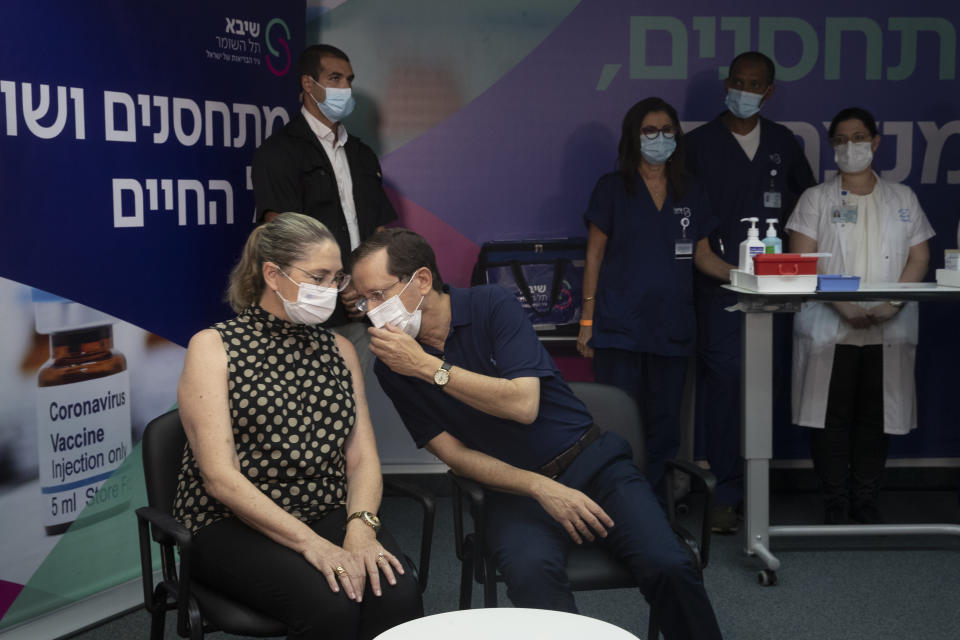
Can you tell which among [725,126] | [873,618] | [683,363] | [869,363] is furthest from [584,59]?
[873,618]

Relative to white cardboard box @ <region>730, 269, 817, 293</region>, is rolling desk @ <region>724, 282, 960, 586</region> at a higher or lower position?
lower

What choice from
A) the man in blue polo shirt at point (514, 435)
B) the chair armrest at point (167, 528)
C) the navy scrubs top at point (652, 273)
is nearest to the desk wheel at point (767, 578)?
the navy scrubs top at point (652, 273)

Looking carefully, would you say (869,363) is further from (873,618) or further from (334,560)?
(334,560)

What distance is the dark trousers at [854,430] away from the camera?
3.96 m

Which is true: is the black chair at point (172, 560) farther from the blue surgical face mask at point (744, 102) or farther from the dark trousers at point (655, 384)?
the blue surgical face mask at point (744, 102)

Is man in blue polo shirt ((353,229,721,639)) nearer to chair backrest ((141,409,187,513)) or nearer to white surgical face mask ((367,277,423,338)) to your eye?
white surgical face mask ((367,277,423,338))

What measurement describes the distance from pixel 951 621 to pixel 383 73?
3036 mm

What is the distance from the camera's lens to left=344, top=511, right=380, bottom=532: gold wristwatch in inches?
92.0

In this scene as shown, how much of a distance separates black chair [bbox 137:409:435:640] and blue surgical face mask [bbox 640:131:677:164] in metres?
1.99

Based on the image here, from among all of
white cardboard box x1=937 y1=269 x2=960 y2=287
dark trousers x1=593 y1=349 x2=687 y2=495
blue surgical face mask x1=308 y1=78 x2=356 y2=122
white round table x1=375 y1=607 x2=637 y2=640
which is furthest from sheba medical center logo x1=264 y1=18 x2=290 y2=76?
white round table x1=375 y1=607 x2=637 y2=640

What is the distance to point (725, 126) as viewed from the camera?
166 inches

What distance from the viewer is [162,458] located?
7.79 feet

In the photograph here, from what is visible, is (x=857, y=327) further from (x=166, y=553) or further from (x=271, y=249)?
(x=166, y=553)

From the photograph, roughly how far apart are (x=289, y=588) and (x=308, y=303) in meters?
0.64
